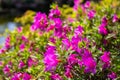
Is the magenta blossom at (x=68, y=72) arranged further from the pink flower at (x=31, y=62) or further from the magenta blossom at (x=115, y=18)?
the magenta blossom at (x=115, y=18)

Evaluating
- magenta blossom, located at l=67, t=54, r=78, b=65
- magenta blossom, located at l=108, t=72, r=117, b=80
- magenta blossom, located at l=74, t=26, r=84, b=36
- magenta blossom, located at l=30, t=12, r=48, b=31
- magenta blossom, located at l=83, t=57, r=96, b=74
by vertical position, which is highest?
magenta blossom, located at l=30, t=12, r=48, b=31

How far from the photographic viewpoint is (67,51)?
3033 mm

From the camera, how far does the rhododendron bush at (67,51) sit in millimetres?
3045

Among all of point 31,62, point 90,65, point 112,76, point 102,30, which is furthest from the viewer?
point 31,62

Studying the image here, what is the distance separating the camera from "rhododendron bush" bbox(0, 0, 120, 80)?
9.99 feet

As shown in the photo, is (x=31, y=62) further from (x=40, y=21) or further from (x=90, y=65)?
(x=90, y=65)

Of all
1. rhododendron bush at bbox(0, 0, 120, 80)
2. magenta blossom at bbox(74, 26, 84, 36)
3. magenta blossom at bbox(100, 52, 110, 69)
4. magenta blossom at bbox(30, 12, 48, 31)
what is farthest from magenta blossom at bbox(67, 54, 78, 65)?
magenta blossom at bbox(30, 12, 48, 31)

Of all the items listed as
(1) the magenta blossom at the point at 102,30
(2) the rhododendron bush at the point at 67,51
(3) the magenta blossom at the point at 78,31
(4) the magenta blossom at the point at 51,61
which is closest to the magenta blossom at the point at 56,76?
(2) the rhododendron bush at the point at 67,51

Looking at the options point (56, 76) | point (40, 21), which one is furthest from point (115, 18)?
point (56, 76)

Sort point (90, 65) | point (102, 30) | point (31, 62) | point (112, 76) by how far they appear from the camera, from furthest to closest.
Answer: point (31, 62) → point (102, 30) → point (112, 76) → point (90, 65)

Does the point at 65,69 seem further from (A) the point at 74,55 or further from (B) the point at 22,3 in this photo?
(B) the point at 22,3

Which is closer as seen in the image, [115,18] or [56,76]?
[56,76]

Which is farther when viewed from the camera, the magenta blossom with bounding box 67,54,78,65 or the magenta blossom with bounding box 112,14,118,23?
the magenta blossom with bounding box 112,14,118,23

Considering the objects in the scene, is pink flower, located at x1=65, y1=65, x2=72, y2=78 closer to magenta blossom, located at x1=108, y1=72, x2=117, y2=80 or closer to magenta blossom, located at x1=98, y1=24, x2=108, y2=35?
magenta blossom, located at x1=108, y1=72, x2=117, y2=80
